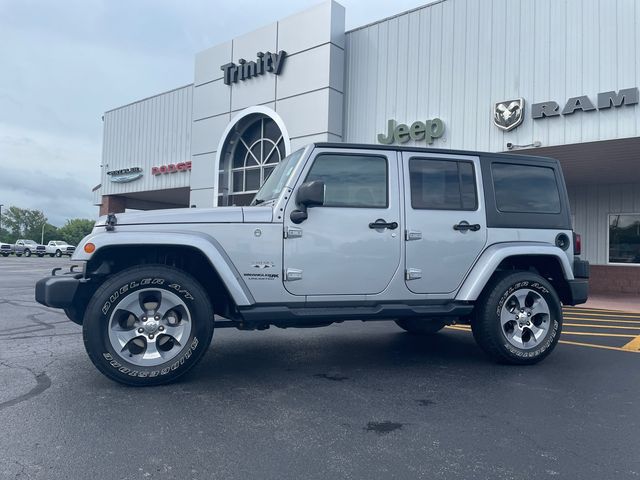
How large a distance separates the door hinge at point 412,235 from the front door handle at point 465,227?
395 millimetres

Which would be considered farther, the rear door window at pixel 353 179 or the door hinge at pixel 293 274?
the rear door window at pixel 353 179

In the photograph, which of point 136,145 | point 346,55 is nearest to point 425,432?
point 346,55

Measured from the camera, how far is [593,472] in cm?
275

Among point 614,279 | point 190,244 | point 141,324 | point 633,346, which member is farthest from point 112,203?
point 633,346

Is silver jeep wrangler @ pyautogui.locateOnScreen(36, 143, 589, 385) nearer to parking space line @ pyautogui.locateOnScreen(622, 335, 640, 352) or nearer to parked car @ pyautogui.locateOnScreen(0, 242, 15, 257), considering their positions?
parking space line @ pyautogui.locateOnScreen(622, 335, 640, 352)

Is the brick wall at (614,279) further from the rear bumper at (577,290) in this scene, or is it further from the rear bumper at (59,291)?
the rear bumper at (59,291)

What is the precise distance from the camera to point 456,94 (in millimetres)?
13352

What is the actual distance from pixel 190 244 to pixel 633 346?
→ 5630 mm

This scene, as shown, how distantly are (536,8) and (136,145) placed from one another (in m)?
19.7

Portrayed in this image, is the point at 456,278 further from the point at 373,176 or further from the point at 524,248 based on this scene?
the point at 373,176

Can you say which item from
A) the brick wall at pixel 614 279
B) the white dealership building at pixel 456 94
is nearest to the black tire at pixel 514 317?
the white dealership building at pixel 456 94

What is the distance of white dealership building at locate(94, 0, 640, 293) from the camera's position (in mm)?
11375

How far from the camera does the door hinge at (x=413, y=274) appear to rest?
15.6 ft

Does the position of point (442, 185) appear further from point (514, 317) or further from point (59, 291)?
point (59, 291)
